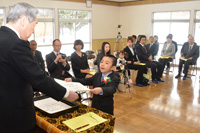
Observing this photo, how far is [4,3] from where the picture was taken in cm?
739

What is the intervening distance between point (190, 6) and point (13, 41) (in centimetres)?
923

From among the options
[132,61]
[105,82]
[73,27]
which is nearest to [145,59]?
[132,61]

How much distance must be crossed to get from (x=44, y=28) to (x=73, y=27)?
163 centimetres

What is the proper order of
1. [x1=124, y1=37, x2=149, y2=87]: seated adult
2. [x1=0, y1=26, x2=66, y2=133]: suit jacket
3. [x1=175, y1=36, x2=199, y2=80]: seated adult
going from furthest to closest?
[x1=175, y1=36, x2=199, y2=80]: seated adult
[x1=124, y1=37, x2=149, y2=87]: seated adult
[x1=0, y1=26, x2=66, y2=133]: suit jacket

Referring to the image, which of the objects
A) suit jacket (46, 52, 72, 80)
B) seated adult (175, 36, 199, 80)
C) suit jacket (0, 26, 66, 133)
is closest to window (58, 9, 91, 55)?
seated adult (175, 36, 199, 80)

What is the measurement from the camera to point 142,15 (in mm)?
10781

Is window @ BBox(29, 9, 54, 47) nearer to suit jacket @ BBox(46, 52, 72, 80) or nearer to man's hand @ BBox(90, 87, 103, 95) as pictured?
suit jacket @ BBox(46, 52, 72, 80)

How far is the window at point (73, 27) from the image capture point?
9445mm

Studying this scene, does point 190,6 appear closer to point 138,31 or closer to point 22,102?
point 138,31

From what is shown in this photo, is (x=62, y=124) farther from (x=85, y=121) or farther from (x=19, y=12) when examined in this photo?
(x=19, y=12)

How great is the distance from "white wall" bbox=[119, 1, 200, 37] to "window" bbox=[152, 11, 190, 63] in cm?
22

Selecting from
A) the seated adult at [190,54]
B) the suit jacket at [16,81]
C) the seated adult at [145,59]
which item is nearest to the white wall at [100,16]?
the seated adult at [145,59]

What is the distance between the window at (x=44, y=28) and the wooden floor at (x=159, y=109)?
15.6 feet

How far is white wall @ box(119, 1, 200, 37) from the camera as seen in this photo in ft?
29.8
